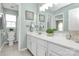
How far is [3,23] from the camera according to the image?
7.84 ft

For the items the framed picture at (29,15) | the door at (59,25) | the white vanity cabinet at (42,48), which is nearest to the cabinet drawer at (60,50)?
the white vanity cabinet at (42,48)

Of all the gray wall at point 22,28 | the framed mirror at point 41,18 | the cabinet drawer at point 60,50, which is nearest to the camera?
the cabinet drawer at point 60,50

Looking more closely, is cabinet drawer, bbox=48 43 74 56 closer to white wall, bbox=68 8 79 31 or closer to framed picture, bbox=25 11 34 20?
white wall, bbox=68 8 79 31

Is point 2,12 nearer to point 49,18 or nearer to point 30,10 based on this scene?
point 30,10

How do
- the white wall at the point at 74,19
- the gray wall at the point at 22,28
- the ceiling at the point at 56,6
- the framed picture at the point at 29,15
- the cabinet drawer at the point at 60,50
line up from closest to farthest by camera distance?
the cabinet drawer at the point at 60,50
the white wall at the point at 74,19
the ceiling at the point at 56,6
the framed picture at the point at 29,15
the gray wall at the point at 22,28

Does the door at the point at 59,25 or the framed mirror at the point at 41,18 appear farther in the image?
the framed mirror at the point at 41,18

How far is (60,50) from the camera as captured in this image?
1.41 metres

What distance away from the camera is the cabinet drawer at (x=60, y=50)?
4.09ft

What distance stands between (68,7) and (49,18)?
0.51m

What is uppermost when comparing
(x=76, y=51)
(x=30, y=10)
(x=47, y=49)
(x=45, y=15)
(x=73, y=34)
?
(x=30, y=10)

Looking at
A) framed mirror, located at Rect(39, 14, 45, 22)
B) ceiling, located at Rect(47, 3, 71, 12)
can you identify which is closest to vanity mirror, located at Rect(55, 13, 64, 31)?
ceiling, located at Rect(47, 3, 71, 12)

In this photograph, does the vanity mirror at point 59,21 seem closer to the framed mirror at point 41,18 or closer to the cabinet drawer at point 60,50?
the framed mirror at point 41,18

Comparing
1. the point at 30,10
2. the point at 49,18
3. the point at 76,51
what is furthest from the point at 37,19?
the point at 76,51

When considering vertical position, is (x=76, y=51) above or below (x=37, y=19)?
below
